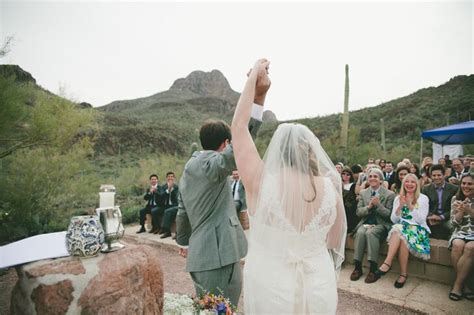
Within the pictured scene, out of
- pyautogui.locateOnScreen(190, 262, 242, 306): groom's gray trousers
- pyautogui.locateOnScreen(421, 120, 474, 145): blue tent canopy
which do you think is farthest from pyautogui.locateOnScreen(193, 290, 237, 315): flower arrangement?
pyautogui.locateOnScreen(421, 120, 474, 145): blue tent canopy

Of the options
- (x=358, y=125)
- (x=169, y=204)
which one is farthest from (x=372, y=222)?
(x=358, y=125)

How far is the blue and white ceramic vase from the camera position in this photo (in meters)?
1.83

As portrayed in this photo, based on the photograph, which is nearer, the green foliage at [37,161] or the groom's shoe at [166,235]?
the green foliage at [37,161]

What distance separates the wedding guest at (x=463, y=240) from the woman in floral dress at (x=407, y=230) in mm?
364

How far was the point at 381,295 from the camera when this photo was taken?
3875mm

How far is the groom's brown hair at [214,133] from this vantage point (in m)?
2.29

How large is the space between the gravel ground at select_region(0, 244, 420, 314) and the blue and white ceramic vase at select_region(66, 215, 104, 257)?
2.67m

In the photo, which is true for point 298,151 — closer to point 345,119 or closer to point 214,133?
point 214,133

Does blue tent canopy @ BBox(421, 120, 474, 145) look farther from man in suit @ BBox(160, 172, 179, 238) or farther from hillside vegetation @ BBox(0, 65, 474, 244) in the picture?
man in suit @ BBox(160, 172, 179, 238)

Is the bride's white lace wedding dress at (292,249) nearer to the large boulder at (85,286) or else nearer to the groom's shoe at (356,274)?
the large boulder at (85,286)

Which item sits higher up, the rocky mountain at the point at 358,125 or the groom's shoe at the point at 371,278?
the rocky mountain at the point at 358,125

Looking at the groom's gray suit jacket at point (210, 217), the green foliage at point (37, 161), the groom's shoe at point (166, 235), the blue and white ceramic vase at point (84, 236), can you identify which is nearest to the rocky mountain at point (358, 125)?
the green foliage at point (37, 161)

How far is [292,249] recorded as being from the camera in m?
1.70

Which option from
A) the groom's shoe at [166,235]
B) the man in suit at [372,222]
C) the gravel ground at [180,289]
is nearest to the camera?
the gravel ground at [180,289]
